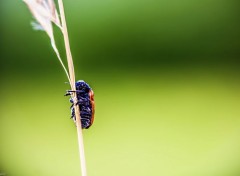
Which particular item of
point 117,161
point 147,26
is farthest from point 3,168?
point 147,26

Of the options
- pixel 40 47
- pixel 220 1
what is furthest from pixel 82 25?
pixel 220 1

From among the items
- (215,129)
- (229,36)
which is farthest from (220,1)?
(215,129)

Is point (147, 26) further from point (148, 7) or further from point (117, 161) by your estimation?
point (117, 161)

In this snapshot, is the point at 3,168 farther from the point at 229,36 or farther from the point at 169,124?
the point at 229,36

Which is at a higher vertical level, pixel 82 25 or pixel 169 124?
pixel 82 25

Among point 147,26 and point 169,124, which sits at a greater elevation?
point 147,26
